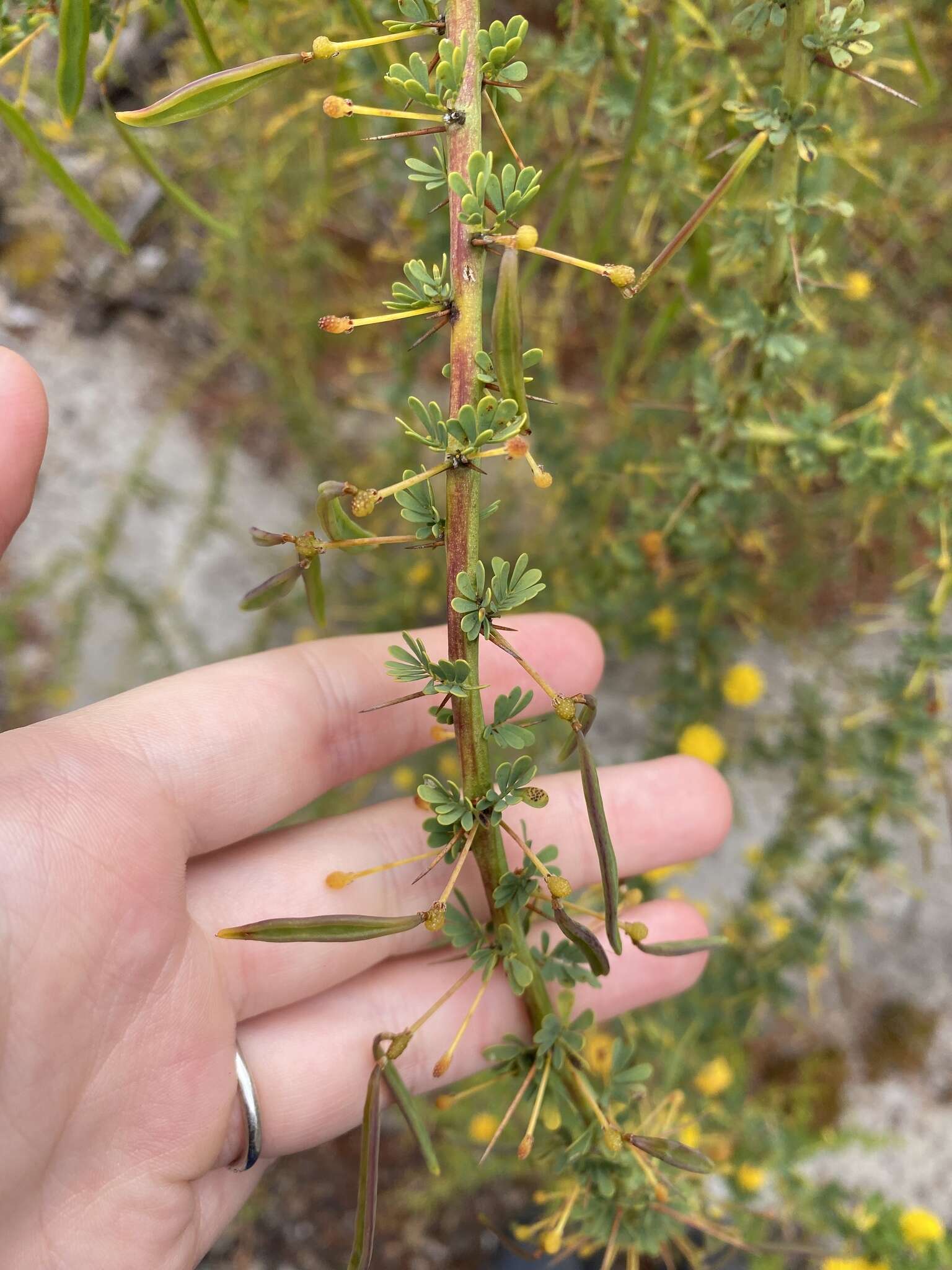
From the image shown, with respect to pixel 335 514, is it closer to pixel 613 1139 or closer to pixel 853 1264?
pixel 613 1139

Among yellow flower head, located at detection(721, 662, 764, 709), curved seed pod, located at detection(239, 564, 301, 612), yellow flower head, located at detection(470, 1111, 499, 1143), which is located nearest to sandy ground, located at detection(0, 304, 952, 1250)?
yellow flower head, located at detection(721, 662, 764, 709)

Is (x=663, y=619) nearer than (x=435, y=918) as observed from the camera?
No

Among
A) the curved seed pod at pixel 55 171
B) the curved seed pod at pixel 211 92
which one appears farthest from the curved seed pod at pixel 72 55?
the curved seed pod at pixel 211 92

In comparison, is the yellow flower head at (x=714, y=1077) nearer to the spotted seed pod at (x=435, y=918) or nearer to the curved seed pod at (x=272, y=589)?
the spotted seed pod at (x=435, y=918)

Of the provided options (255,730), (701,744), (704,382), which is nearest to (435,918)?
(255,730)

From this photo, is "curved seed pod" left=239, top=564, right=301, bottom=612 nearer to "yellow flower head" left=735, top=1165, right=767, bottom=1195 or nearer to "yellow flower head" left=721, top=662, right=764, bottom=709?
"yellow flower head" left=721, top=662, right=764, bottom=709

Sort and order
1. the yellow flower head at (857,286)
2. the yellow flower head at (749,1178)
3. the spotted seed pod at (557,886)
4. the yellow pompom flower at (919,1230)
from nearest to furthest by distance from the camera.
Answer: the spotted seed pod at (557,886) → the yellow pompom flower at (919,1230) → the yellow flower head at (749,1178) → the yellow flower head at (857,286)

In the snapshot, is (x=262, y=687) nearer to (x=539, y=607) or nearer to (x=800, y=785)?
(x=539, y=607)
